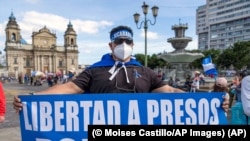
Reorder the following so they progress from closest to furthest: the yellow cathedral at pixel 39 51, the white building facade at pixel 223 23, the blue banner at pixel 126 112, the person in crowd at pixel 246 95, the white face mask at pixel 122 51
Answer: the blue banner at pixel 126 112, the white face mask at pixel 122 51, the person in crowd at pixel 246 95, the yellow cathedral at pixel 39 51, the white building facade at pixel 223 23

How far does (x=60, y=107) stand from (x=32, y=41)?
10768 centimetres

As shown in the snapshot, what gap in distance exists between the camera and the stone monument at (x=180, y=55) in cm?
1978

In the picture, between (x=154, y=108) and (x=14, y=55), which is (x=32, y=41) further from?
(x=154, y=108)

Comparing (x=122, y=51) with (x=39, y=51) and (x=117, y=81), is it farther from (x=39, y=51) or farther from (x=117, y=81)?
(x=39, y=51)

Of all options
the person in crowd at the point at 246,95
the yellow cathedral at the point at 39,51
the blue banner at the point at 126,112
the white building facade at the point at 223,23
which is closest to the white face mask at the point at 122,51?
the blue banner at the point at 126,112

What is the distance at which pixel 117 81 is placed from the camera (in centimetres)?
305

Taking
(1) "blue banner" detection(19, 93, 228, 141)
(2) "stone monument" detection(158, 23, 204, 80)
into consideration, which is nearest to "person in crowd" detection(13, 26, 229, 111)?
(1) "blue banner" detection(19, 93, 228, 141)

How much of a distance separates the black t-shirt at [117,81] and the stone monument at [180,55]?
16774 mm

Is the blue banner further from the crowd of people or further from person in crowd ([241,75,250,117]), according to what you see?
person in crowd ([241,75,250,117])

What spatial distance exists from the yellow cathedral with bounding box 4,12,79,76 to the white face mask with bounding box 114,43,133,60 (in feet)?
306

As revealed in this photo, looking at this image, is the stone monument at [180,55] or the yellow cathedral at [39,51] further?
the yellow cathedral at [39,51]

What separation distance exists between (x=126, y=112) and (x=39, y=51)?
104907mm

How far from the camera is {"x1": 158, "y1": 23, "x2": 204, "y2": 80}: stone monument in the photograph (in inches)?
779

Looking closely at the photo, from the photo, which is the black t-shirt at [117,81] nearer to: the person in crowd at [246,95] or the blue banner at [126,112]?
the blue banner at [126,112]
